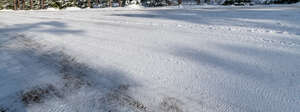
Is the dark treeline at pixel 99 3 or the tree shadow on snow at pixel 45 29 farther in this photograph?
the dark treeline at pixel 99 3

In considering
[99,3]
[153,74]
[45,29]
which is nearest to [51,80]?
[153,74]

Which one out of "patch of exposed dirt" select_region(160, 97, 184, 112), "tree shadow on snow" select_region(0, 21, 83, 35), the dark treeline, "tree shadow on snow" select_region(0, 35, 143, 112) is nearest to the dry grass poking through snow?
"tree shadow on snow" select_region(0, 35, 143, 112)

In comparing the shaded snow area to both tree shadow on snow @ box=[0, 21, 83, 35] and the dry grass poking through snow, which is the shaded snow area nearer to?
the dry grass poking through snow

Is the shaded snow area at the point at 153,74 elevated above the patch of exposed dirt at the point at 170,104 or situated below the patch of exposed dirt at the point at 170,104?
above

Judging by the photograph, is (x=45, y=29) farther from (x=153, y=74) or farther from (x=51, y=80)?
(x=153, y=74)

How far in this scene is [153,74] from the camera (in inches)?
108

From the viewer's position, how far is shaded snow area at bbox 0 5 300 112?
1994 mm

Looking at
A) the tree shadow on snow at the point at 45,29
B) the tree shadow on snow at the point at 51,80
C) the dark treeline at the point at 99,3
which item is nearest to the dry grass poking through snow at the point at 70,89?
the tree shadow on snow at the point at 51,80

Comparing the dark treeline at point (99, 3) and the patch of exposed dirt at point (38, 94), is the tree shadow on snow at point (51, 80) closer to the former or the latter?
the patch of exposed dirt at point (38, 94)

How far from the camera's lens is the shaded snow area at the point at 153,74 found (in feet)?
6.54

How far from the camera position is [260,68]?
9.30ft

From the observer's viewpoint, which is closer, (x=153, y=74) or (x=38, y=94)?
(x=38, y=94)

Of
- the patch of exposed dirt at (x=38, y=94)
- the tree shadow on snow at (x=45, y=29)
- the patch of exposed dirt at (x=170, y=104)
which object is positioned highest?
the tree shadow on snow at (x=45, y=29)

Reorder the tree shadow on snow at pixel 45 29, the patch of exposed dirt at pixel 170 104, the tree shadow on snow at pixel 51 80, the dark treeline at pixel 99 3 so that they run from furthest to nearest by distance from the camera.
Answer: the dark treeline at pixel 99 3, the tree shadow on snow at pixel 45 29, the tree shadow on snow at pixel 51 80, the patch of exposed dirt at pixel 170 104
